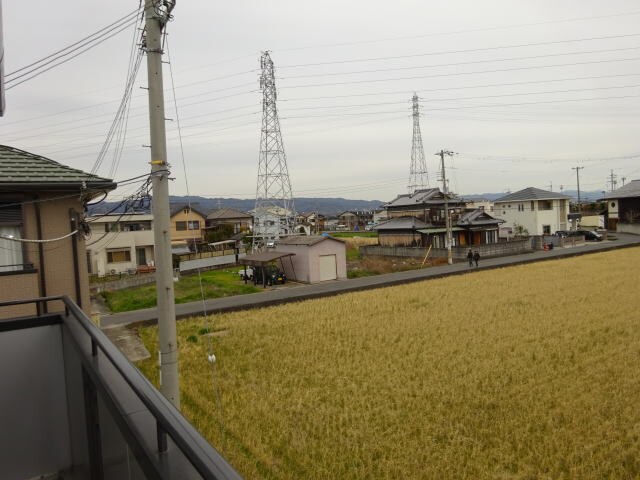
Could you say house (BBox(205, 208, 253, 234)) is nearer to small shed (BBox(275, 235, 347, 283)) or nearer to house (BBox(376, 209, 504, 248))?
house (BBox(376, 209, 504, 248))

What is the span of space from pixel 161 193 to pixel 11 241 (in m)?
3.30

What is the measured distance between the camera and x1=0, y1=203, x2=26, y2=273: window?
7.69 m

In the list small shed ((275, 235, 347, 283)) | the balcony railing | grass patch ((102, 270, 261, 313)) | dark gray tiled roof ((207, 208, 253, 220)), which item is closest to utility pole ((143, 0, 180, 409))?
the balcony railing

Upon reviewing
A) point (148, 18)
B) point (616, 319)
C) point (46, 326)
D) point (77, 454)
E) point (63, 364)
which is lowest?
point (616, 319)

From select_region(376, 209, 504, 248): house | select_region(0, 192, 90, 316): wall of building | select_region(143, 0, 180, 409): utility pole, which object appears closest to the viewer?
select_region(143, 0, 180, 409): utility pole

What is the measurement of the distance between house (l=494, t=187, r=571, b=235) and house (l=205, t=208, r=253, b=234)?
3282 cm

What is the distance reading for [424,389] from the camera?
9.42 metres

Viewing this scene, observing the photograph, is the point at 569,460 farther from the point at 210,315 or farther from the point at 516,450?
the point at 210,315

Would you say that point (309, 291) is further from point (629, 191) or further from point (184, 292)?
point (629, 191)

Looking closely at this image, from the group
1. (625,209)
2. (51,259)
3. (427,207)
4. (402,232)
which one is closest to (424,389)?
(51,259)

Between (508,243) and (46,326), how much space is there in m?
38.0

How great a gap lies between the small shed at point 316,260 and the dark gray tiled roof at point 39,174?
18.9m

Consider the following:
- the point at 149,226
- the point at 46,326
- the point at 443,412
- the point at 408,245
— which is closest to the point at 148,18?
the point at 46,326

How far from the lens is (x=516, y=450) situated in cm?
690
